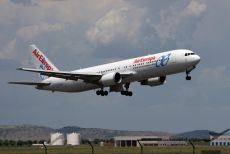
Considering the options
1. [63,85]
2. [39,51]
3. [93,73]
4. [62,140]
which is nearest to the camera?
[93,73]

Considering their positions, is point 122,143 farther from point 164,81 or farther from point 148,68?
point 148,68

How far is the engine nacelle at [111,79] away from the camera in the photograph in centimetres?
9531

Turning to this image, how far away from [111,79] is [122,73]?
175cm

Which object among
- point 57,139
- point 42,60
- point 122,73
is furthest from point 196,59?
point 57,139

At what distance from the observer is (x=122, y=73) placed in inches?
3750

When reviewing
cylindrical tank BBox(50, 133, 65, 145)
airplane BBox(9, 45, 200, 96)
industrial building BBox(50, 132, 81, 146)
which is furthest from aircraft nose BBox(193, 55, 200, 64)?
cylindrical tank BBox(50, 133, 65, 145)

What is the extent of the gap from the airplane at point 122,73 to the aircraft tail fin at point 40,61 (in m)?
3.90

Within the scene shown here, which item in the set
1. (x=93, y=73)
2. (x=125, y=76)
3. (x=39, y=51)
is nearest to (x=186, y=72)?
(x=125, y=76)

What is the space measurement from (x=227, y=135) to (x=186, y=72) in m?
63.4

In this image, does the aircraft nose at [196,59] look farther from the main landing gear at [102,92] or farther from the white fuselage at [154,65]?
the main landing gear at [102,92]

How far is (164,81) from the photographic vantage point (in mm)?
100625

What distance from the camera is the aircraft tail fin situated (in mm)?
117125

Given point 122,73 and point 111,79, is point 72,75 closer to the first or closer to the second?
point 111,79

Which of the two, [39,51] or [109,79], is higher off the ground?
[39,51]
